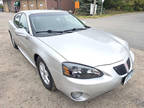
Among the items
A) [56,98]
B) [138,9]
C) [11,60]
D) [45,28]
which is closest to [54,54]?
[56,98]

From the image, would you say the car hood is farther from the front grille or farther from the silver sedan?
the front grille

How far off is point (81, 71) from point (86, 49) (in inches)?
17.5

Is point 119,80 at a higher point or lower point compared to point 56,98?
higher

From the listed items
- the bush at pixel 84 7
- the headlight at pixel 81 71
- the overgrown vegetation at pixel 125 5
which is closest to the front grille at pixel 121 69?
the headlight at pixel 81 71

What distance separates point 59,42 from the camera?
2.11 metres

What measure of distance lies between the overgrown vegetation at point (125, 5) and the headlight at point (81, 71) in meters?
24.1

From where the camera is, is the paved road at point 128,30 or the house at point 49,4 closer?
the paved road at point 128,30

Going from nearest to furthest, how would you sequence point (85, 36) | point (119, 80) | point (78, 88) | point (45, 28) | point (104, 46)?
1. point (78, 88)
2. point (119, 80)
3. point (104, 46)
4. point (85, 36)
5. point (45, 28)

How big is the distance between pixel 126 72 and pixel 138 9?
31179 millimetres

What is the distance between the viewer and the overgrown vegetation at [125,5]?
23.2 metres

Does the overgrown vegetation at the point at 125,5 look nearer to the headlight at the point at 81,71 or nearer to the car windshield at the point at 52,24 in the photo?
the car windshield at the point at 52,24

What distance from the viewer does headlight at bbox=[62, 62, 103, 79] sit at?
65.1 inches

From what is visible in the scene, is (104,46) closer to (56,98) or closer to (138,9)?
(56,98)

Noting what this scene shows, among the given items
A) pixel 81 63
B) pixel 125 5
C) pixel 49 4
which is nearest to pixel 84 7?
pixel 49 4
